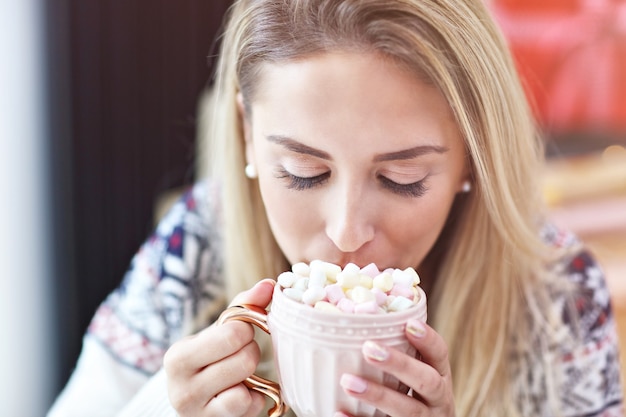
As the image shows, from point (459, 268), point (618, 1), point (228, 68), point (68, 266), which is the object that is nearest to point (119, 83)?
point (68, 266)

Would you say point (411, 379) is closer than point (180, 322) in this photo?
Yes

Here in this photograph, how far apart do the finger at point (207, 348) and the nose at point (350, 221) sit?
0.54 feet

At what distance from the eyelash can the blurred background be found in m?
1.35

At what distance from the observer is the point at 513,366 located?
1257 millimetres

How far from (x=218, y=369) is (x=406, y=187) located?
0.34m

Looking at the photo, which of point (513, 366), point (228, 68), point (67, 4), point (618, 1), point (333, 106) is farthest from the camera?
point (618, 1)

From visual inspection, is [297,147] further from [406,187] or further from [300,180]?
[406,187]

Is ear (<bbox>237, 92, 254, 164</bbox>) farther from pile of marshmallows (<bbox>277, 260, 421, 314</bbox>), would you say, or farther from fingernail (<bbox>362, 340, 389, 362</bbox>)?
fingernail (<bbox>362, 340, 389, 362</bbox>)

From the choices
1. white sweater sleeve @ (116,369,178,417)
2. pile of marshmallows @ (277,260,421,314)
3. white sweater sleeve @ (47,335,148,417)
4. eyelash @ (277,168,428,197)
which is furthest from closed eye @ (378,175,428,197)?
white sweater sleeve @ (47,335,148,417)

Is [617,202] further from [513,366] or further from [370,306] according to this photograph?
[370,306]

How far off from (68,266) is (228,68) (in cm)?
162

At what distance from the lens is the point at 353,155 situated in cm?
90

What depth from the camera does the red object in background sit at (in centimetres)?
289

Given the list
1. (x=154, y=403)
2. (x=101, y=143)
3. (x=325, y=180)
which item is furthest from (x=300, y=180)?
(x=101, y=143)
